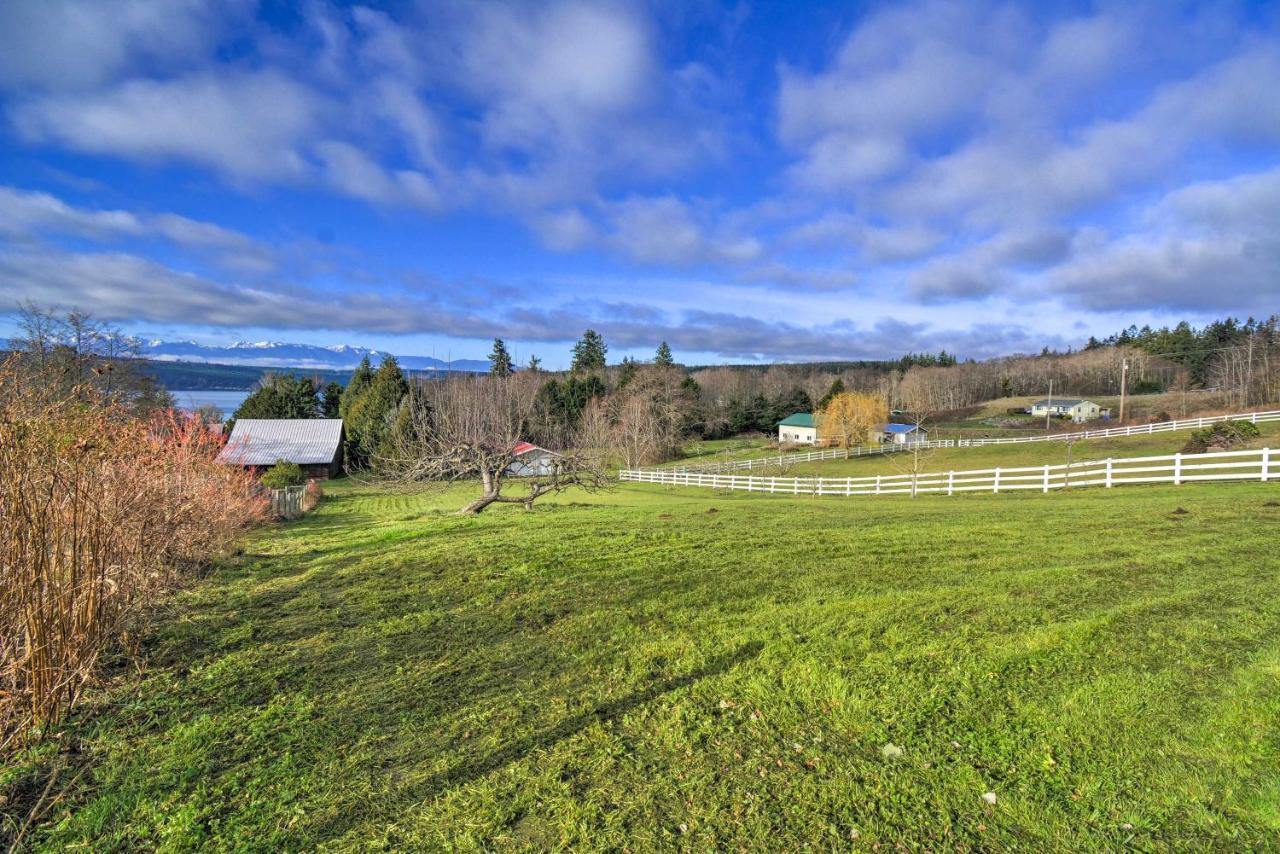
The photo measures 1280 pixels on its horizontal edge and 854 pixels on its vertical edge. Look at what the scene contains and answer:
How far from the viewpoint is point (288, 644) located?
5223 millimetres

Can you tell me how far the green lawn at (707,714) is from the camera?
2.78m

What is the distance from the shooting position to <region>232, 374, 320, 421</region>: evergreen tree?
54.1 meters

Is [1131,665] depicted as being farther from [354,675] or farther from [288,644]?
[288,644]

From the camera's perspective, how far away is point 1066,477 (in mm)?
18297

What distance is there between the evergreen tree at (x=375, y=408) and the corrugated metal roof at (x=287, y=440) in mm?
1938

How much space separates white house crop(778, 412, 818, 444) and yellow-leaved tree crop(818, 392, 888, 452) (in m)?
11.0

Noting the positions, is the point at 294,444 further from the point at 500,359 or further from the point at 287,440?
the point at 500,359

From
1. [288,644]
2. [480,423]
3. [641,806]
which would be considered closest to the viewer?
[641,806]

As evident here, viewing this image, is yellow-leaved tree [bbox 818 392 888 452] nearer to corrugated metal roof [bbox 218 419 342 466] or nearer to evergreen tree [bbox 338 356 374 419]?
corrugated metal roof [bbox 218 419 342 466]

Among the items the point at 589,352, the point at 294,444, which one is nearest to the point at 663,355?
the point at 589,352

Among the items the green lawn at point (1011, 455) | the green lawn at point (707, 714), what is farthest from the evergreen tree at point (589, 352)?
the green lawn at point (707, 714)

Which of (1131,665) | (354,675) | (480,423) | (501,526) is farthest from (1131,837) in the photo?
(480,423)

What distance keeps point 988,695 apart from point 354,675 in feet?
14.8

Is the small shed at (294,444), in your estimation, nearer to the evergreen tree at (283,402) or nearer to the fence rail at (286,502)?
the evergreen tree at (283,402)
